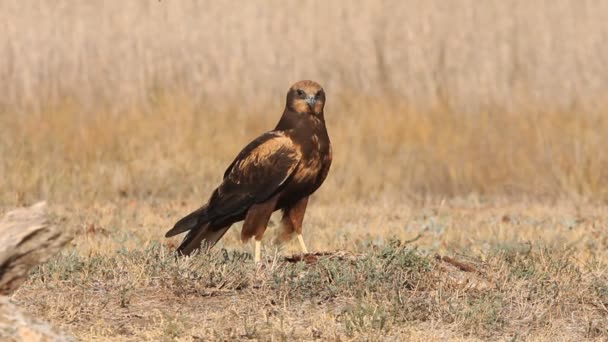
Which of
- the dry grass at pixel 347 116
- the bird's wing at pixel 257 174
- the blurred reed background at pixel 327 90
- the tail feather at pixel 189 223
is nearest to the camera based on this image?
the bird's wing at pixel 257 174

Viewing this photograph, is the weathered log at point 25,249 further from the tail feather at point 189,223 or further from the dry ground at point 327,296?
the tail feather at point 189,223

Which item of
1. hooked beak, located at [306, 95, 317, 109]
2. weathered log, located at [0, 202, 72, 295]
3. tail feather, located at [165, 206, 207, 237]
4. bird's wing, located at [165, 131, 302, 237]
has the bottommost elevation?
tail feather, located at [165, 206, 207, 237]

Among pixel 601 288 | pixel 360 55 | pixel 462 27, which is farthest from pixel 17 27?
pixel 601 288

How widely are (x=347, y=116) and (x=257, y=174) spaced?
18.0ft

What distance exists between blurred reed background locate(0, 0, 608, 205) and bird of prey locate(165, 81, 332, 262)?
3959mm

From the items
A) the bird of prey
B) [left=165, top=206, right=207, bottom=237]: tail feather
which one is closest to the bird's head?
the bird of prey

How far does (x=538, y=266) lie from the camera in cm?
711

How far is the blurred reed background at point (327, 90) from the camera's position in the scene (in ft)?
39.6

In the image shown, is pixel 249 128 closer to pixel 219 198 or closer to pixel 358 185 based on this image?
pixel 358 185

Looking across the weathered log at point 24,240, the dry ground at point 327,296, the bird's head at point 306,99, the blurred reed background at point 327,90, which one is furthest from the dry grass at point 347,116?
the weathered log at point 24,240

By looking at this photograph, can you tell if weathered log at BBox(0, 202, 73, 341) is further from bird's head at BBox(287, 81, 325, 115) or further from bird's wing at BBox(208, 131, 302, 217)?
bird's head at BBox(287, 81, 325, 115)

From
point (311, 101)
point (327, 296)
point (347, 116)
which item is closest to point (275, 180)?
point (311, 101)

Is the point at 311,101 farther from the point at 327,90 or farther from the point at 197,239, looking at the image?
the point at 327,90

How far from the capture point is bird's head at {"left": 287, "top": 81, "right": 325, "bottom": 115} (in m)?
7.72
